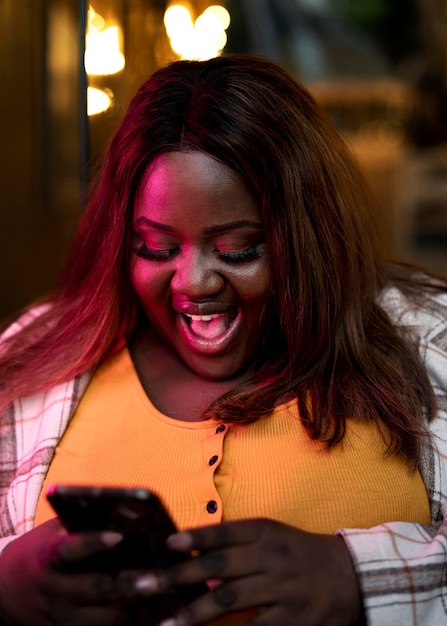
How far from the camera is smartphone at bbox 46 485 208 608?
1045 mm

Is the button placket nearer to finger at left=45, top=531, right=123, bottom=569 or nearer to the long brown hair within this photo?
the long brown hair

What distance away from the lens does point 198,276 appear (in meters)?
1.31

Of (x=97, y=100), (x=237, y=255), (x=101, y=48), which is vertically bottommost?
(x=237, y=255)

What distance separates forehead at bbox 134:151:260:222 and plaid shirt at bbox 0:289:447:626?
420mm

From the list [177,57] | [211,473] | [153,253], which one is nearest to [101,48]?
[177,57]

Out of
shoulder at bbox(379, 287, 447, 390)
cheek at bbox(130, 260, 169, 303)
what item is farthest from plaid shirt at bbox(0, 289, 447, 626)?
cheek at bbox(130, 260, 169, 303)

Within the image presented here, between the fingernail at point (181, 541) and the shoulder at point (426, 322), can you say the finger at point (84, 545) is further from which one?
the shoulder at point (426, 322)

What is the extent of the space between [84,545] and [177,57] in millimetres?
1640

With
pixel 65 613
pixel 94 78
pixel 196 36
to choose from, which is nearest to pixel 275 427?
pixel 65 613

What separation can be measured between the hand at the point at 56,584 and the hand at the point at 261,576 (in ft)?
0.23

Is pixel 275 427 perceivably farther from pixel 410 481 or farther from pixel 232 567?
pixel 232 567

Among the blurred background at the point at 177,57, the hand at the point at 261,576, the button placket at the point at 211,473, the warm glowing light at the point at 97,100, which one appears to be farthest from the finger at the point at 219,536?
the warm glowing light at the point at 97,100

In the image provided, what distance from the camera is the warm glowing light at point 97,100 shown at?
5.88 ft

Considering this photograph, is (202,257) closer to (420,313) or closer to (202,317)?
(202,317)
